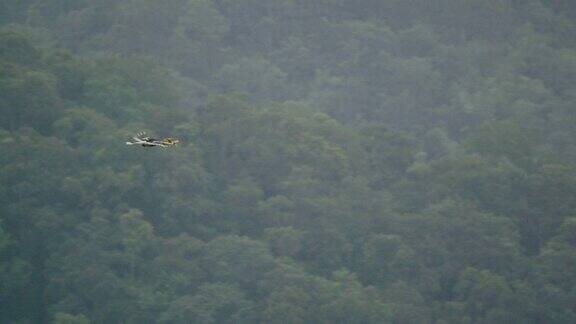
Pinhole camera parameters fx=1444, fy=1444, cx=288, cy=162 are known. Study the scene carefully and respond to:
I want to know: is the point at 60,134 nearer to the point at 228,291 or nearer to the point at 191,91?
the point at 228,291

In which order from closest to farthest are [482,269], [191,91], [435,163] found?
[482,269] < [435,163] < [191,91]

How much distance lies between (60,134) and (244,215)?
849cm

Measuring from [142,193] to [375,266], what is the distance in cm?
1003

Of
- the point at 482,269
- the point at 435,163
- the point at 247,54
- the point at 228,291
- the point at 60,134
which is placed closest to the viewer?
the point at 228,291

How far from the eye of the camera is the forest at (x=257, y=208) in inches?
2085

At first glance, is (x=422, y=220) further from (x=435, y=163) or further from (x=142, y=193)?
(x=142, y=193)

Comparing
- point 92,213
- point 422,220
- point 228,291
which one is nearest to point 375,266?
point 422,220

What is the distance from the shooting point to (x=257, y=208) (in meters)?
61.4

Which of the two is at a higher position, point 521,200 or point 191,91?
point 521,200

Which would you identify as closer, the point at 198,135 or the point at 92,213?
the point at 92,213

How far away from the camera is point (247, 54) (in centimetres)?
9244

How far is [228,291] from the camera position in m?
53.1

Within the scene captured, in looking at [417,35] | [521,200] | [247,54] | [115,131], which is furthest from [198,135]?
[417,35]

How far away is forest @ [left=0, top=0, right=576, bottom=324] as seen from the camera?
2085 inches
